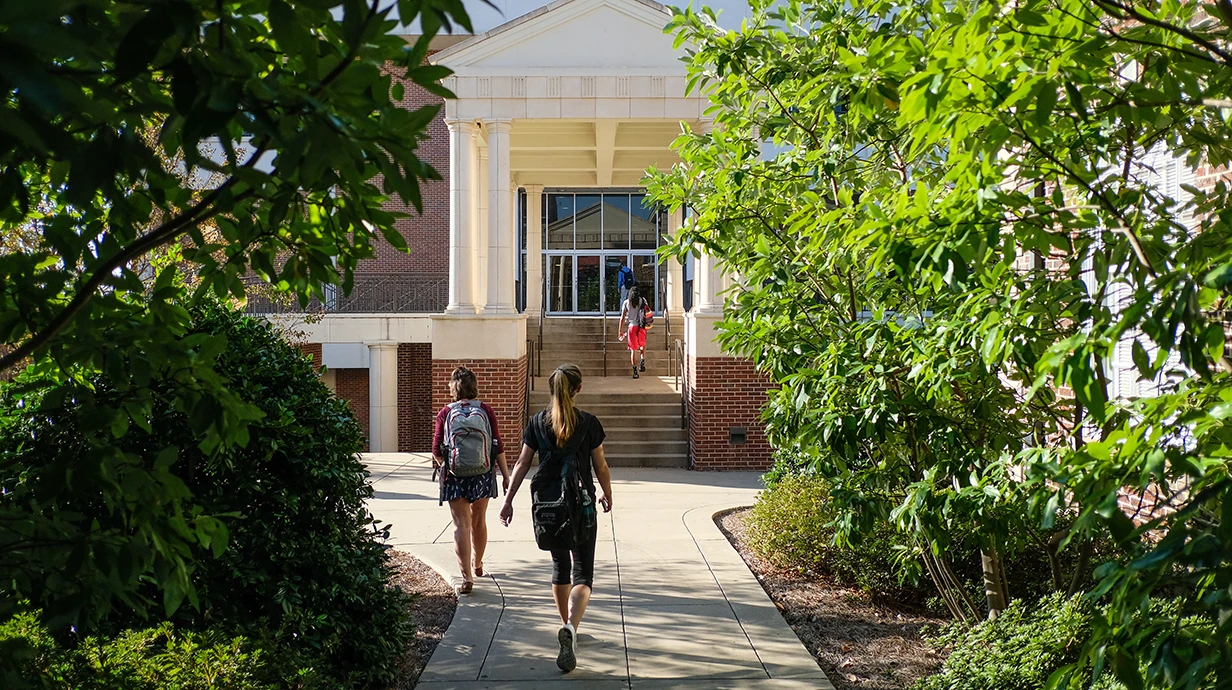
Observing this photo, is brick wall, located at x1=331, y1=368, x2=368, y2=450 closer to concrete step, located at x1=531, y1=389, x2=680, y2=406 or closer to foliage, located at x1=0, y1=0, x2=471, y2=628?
concrete step, located at x1=531, y1=389, x2=680, y2=406

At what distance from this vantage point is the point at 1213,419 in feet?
7.40

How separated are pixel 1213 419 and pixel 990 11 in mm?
1254

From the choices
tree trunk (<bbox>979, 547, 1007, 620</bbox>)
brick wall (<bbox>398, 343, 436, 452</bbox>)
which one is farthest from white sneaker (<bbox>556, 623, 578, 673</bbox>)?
brick wall (<bbox>398, 343, 436, 452</bbox>)

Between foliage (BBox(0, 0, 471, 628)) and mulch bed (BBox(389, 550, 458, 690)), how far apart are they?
325 cm

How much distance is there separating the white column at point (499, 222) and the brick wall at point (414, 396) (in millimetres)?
13103

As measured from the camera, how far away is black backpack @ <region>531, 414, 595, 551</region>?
6172mm

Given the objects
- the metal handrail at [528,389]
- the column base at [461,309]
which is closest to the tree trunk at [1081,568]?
the column base at [461,309]

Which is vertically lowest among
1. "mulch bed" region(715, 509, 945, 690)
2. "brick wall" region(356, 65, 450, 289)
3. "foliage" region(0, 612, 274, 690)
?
"mulch bed" region(715, 509, 945, 690)

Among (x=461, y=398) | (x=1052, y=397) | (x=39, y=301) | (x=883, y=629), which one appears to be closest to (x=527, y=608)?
(x=461, y=398)

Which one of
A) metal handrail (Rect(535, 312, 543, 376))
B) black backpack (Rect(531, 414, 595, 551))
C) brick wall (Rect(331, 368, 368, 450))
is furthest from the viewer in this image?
brick wall (Rect(331, 368, 368, 450))

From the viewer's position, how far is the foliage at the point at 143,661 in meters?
3.68

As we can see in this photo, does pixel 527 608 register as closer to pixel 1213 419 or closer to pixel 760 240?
pixel 760 240

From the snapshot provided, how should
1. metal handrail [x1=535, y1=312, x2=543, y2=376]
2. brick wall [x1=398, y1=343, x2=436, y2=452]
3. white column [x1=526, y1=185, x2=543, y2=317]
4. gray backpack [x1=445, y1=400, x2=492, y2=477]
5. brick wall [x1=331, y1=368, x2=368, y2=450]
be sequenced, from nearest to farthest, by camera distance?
gray backpack [x1=445, y1=400, x2=492, y2=477]
metal handrail [x1=535, y1=312, x2=543, y2=376]
white column [x1=526, y1=185, x2=543, y2=317]
brick wall [x1=398, y1=343, x2=436, y2=452]
brick wall [x1=331, y1=368, x2=368, y2=450]

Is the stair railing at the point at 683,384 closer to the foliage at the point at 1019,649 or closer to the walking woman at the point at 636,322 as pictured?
the walking woman at the point at 636,322
